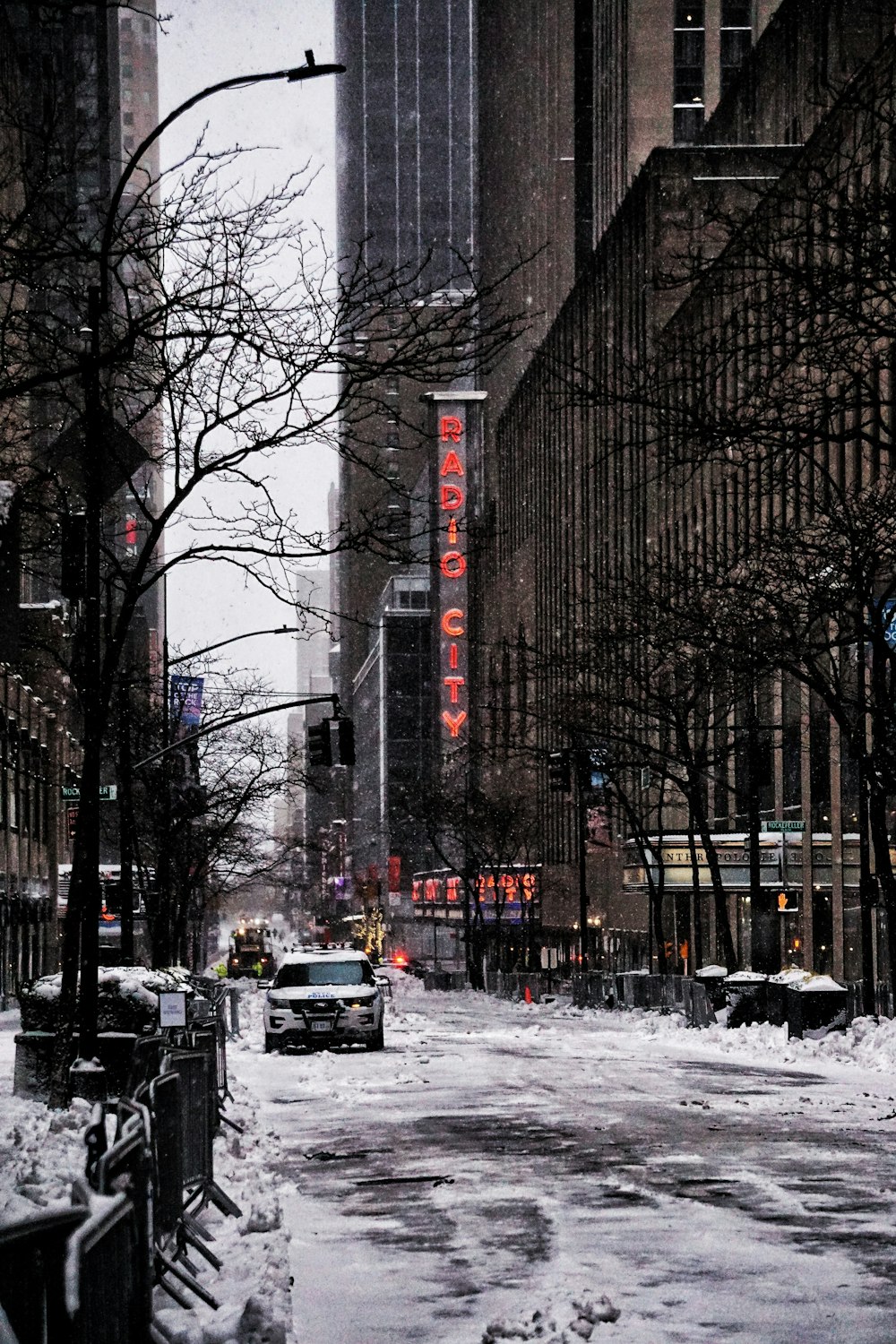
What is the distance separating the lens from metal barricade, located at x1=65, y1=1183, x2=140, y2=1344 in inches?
195

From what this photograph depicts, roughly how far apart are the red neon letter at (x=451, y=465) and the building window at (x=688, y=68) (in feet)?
181

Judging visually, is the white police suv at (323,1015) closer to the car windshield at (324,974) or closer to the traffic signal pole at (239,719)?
the car windshield at (324,974)

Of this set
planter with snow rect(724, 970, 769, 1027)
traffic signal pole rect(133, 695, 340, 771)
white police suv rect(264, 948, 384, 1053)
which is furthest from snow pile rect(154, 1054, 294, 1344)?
planter with snow rect(724, 970, 769, 1027)

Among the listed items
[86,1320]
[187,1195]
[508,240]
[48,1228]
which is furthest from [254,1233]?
[508,240]

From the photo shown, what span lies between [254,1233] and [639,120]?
109830mm

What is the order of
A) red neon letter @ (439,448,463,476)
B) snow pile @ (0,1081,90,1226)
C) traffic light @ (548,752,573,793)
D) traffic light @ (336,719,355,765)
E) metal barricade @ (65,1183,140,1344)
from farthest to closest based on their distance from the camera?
red neon letter @ (439,448,463,476)
traffic light @ (548,752,573,793)
traffic light @ (336,719,355,765)
snow pile @ (0,1081,90,1226)
metal barricade @ (65,1183,140,1344)

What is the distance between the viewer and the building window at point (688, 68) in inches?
4540

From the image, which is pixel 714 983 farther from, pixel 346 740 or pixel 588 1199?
pixel 588 1199

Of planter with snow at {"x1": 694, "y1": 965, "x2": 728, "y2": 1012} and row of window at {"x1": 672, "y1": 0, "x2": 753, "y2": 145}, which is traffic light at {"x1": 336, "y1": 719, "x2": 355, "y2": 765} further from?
row of window at {"x1": 672, "y1": 0, "x2": 753, "y2": 145}

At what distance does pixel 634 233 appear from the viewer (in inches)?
3605

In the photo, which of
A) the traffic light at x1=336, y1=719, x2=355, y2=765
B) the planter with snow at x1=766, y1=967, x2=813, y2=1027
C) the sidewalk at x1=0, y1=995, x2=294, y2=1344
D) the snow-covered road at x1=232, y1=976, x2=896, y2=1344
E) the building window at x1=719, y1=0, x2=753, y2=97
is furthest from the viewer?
the building window at x1=719, y1=0, x2=753, y2=97

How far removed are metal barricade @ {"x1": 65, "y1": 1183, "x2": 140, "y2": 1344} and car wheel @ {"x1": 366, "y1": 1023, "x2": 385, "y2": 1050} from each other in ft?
89.9

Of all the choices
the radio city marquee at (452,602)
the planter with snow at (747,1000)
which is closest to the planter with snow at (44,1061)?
the planter with snow at (747,1000)

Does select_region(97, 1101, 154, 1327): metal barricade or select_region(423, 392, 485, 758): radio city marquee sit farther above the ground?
select_region(423, 392, 485, 758): radio city marquee
